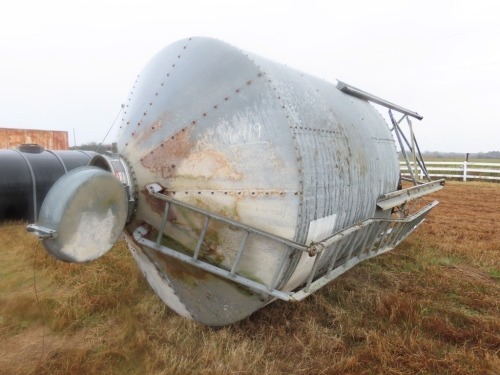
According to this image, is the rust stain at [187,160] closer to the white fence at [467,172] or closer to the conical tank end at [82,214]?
the conical tank end at [82,214]

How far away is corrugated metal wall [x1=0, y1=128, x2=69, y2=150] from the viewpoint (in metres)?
20.5

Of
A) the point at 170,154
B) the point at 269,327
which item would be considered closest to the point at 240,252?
the point at 170,154

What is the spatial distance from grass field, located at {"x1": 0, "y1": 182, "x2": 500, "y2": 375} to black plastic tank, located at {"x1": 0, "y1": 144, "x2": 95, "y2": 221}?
346 centimetres

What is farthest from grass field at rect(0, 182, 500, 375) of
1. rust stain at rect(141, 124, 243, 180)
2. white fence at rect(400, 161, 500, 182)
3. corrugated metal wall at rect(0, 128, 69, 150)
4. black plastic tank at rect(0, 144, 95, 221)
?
corrugated metal wall at rect(0, 128, 69, 150)

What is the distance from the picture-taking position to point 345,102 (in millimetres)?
5180

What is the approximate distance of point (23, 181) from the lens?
9680 mm

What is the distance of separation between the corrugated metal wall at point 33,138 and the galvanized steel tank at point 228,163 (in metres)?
20.4

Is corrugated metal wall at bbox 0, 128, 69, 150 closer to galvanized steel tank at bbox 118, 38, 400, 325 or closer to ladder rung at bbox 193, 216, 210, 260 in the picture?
galvanized steel tank at bbox 118, 38, 400, 325

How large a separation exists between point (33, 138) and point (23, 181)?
1378 cm

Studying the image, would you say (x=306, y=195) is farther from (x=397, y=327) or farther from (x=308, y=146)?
(x=397, y=327)

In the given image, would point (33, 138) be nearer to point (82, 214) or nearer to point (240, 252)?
point (82, 214)

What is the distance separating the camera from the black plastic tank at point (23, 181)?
958 cm

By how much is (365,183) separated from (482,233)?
5844 millimetres

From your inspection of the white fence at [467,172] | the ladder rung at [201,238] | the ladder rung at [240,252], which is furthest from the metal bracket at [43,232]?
the white fence at [467,172]
